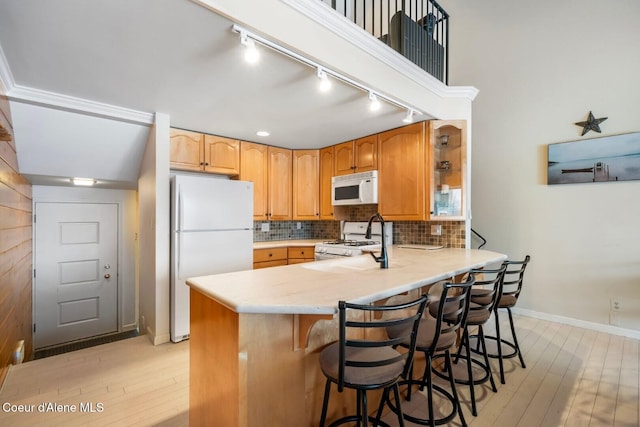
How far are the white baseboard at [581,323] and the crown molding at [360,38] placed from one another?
2.79 meters

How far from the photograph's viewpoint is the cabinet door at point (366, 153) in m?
3.71

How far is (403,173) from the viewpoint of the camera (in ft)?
11.2

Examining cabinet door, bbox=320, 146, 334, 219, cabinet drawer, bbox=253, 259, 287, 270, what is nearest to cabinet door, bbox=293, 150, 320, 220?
cabinet door, bbox=320, 146, 334, 219

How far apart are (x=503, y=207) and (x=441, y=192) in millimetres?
1135

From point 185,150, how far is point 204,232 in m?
1.03

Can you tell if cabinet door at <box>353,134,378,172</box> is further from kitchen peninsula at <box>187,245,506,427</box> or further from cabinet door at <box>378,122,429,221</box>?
kitchen peninsula at <box>187,245,506,427</box>

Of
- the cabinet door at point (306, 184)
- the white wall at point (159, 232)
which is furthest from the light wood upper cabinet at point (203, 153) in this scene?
the cabinet door at point (306, 184)

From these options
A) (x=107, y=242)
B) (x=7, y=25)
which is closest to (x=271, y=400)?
(x=7, y=25)

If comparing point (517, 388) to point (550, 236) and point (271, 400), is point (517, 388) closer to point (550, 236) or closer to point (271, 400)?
point (271, 400)

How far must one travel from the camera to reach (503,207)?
150 inches

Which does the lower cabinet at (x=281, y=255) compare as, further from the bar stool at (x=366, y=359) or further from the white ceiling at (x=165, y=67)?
the bar stool at (x=366, y=359)

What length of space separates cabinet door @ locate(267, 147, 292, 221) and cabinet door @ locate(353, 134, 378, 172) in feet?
3.41

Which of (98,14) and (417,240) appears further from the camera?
(417,240)

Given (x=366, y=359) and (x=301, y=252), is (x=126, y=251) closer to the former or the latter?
(x=301, y=252)
